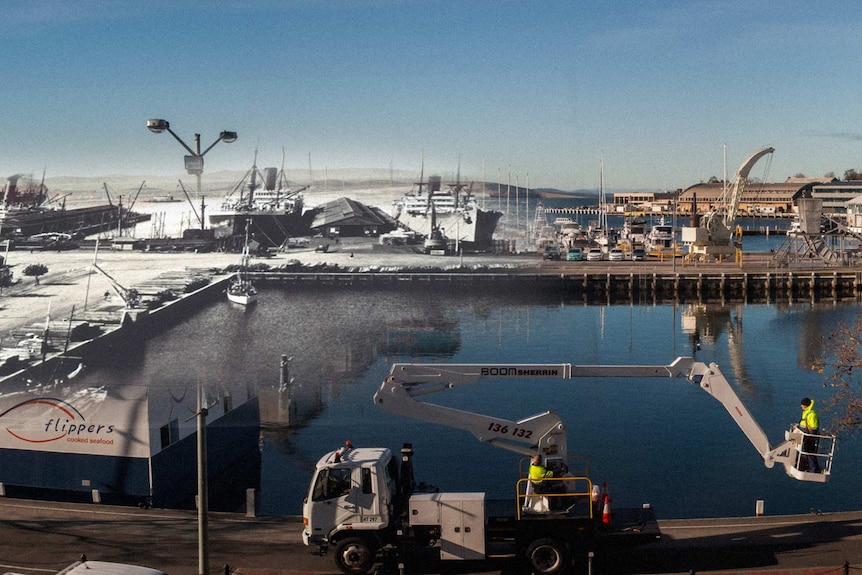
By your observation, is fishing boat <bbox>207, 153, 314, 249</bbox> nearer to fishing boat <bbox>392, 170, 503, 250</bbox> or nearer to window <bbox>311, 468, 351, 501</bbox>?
fishing boat <bbox>392, 170, 503, 250</bbox>

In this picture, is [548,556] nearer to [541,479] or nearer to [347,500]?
[541,479]

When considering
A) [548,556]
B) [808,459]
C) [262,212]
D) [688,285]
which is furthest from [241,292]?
[808,459]

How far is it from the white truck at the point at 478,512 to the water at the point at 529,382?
7210 millimetres

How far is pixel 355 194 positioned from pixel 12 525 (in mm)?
37646

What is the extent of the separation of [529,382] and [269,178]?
17.4 metres

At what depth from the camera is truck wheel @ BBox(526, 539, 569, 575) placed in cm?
1270

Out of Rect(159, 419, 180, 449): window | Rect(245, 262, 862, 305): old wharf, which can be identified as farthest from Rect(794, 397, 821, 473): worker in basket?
Rect(245, 262, 862, 305): old wharf

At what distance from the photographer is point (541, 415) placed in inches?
554

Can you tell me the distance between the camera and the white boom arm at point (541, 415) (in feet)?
46.2

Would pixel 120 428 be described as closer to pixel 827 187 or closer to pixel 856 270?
pixel 856 270

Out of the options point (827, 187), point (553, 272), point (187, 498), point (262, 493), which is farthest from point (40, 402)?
point (827, 187)

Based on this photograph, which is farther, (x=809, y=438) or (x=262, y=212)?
(x=262, y=212)

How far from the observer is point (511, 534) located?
42.3 ft

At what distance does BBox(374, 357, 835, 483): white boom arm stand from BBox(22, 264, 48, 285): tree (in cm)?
2216
